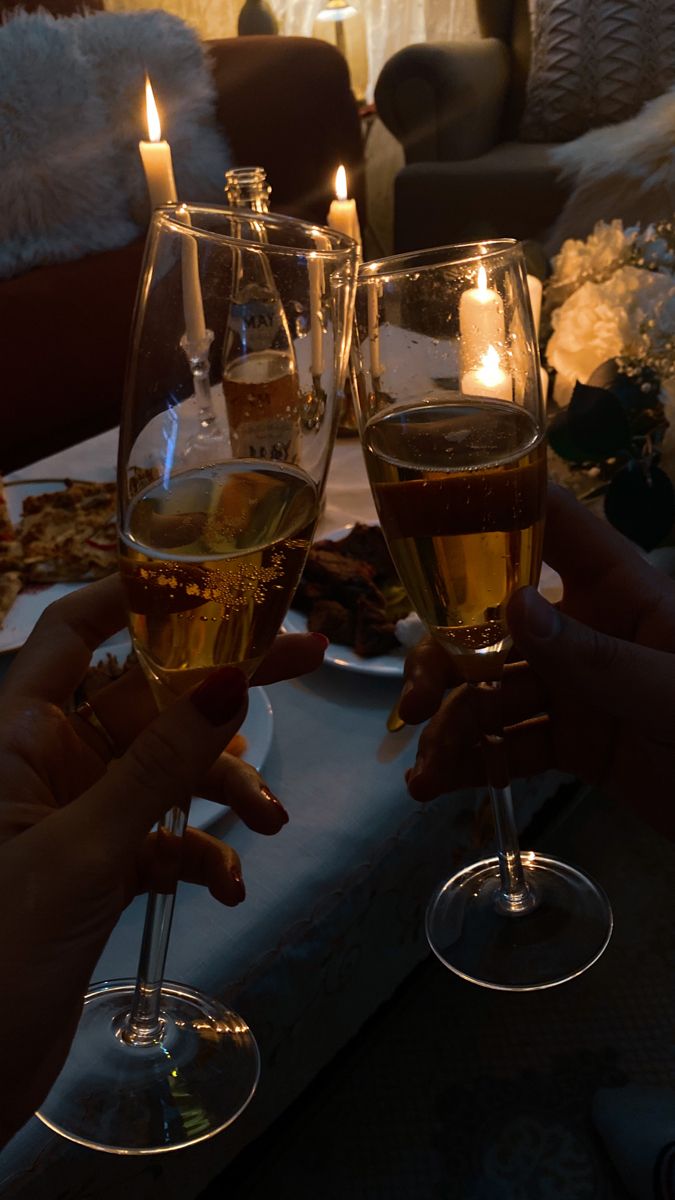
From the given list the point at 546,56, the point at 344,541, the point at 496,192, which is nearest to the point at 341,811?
the point at 344,541

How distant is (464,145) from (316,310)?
11.9 feet

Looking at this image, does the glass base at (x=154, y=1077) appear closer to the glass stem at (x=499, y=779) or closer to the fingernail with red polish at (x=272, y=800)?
the fingernail with red polish at (x=272, y=800)

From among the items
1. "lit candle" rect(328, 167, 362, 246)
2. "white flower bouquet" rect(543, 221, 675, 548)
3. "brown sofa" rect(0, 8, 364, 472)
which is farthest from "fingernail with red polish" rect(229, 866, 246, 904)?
"brown sofa" rect(0, 8, 364, 472)

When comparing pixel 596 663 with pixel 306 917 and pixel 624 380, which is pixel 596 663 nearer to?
pixel 306 917

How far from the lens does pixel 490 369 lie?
2.16 feet

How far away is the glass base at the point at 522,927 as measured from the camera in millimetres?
832

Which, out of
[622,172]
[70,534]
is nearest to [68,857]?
[70,534]

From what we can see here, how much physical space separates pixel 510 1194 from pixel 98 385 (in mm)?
2280

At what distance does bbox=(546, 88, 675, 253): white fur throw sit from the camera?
123 inches

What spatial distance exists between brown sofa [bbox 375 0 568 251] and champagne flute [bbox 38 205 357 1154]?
3198 mm

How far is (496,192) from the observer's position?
365 cm

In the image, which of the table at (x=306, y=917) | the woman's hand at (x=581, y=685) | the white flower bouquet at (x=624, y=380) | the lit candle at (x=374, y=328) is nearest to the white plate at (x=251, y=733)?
the table at (x=306, y=917)

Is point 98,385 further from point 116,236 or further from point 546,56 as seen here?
point 546,56

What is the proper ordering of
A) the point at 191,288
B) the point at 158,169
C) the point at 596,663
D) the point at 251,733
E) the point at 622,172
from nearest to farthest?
the point at 191,288, the point at 596,663, the point at 251,733, the point at 158,169, the point at 622,172
